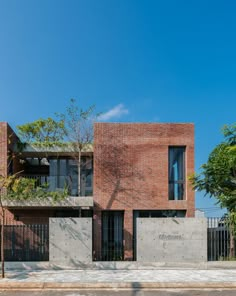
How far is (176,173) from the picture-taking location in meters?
16.4

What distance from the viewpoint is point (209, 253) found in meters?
13.6

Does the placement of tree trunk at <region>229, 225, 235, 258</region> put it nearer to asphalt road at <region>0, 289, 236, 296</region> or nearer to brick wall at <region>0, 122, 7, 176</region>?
asphalt road at <region>0, 289, 236, 296</region>

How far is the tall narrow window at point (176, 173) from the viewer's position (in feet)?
53.2

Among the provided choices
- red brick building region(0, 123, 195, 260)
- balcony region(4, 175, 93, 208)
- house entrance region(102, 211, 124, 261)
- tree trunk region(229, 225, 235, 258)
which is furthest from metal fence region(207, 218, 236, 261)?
balcony region(4, 175, 93, 208)

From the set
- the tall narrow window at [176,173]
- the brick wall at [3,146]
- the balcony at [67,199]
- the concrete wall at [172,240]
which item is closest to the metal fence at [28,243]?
the balcony at [67,199]

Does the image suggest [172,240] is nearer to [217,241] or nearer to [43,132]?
[217,241]

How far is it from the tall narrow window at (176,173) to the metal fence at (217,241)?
2721mm

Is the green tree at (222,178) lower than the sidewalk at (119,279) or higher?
higher

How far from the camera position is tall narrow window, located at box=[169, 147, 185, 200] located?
53.2 feet

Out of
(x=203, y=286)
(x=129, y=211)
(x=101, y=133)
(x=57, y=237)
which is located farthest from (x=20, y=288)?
(x=101, y=133)

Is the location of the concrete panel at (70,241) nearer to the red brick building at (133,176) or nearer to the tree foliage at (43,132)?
Answer: the red brick building at (133,176)

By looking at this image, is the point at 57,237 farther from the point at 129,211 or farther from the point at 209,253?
the point at 209,253

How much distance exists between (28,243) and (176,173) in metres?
7.69

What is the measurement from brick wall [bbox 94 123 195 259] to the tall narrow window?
0.97 feet
